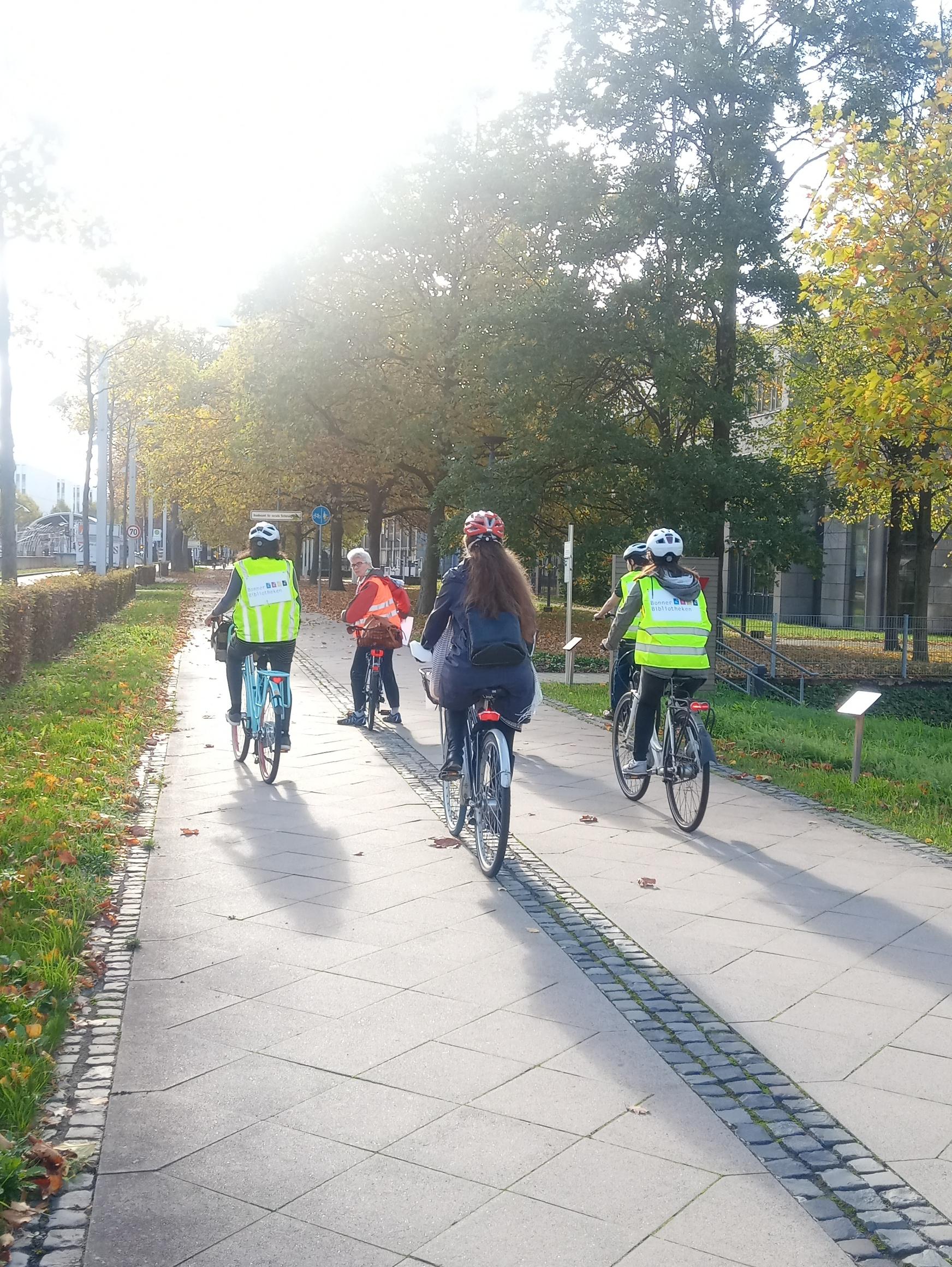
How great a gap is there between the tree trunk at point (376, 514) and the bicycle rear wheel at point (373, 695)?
27.7 meters

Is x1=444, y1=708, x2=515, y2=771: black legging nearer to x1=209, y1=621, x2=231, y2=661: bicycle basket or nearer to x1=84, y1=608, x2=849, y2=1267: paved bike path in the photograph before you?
x1=84, y1=608, x2=849, y2=1267: paved bike path

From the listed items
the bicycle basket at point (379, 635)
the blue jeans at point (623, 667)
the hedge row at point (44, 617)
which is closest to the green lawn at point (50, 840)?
the hedge row at point (44, 617)

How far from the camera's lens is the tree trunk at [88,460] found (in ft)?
114

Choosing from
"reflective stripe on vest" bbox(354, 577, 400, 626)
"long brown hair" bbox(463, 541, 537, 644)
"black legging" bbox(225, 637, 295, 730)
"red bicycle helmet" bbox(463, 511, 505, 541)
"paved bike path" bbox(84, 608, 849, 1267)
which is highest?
"red bicycle helmet" bbox(463, 511, 505, 541)

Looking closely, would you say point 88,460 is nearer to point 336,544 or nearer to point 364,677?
point 336,544

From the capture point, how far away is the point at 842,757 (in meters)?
11.5

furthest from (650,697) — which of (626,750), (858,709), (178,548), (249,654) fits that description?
(178,548)

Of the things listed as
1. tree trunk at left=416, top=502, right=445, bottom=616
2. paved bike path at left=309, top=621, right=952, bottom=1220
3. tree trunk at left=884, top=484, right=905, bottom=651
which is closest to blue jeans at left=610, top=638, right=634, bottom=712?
paved bike path at left=309, top=621, right=952, bottom=1220

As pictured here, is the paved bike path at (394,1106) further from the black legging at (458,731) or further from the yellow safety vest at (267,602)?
the yellow safety vest at (267,602)

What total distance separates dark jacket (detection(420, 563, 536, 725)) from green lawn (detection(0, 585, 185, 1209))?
6.49ft

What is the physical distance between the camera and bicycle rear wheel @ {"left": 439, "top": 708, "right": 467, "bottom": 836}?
7.54m

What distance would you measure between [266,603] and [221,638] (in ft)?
5.72

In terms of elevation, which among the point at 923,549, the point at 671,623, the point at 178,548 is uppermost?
the point at 923,549

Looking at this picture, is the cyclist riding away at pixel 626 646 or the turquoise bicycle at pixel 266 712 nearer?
the turquoise bicycle at pixel 266 712
